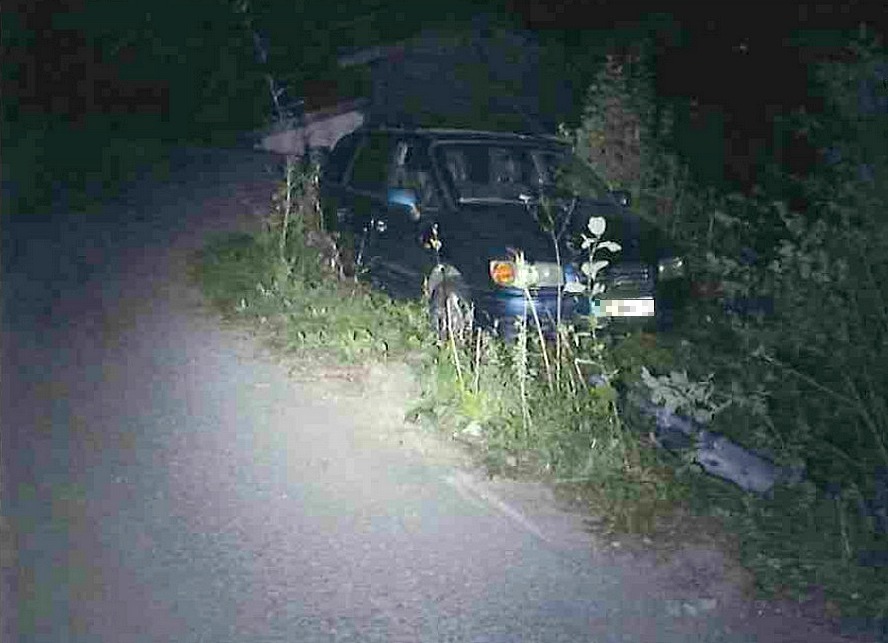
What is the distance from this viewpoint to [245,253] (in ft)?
49.6

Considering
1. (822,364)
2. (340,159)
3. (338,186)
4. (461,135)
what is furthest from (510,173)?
(822,364)

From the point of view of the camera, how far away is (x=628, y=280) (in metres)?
10.7

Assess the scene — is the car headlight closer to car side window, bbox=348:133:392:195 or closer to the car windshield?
the car windshield

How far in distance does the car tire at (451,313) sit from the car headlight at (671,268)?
5.19ft

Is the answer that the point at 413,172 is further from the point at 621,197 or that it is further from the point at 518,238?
the point at 621,197

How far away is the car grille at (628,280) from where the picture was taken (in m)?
10.6

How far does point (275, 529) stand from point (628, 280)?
452 cm

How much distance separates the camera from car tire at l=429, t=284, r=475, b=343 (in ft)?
33.5

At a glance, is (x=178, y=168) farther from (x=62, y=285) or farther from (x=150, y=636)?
(x=150, y=636)

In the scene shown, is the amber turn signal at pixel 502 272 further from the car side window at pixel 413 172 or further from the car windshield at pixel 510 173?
the car side window at pixel 413 172

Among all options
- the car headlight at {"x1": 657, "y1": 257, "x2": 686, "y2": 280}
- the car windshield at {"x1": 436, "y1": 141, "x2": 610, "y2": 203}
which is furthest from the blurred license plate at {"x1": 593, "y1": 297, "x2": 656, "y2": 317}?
the car windshield at {"x1": 436, "y1": 141, "x2": 610, "y2": 203}

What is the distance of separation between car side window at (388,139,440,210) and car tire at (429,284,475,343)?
0.92 m

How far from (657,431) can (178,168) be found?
1805 centimetres

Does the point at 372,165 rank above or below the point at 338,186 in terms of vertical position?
above
